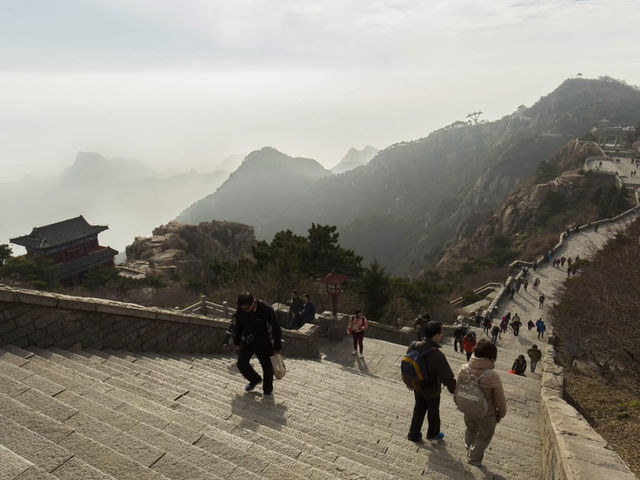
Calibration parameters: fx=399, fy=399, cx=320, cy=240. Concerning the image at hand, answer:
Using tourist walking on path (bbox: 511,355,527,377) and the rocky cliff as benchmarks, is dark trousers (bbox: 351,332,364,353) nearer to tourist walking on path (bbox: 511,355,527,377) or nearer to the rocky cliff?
tourist walking on path (bbox: 511,355,527,377)

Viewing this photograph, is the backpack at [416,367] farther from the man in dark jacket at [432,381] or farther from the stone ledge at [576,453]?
the stone ledge at [576,453]

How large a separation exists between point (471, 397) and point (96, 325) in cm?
464

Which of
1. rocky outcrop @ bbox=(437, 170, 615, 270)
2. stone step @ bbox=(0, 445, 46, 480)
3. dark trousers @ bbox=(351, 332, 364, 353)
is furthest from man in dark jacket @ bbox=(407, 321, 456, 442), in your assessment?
rocky outcrop @ bbox=(437, 170, 615, 270)

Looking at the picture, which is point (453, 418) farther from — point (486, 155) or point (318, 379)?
point (486, 155)

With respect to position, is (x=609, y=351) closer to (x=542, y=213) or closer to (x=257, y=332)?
(x=257, y=332)

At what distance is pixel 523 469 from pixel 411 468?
1361mm

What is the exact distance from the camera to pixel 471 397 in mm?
3488

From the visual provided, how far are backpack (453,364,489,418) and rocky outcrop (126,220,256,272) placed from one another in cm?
3559

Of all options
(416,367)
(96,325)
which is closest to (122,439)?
(416,367)

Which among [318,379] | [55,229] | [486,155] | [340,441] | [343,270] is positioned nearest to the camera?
[340,441]

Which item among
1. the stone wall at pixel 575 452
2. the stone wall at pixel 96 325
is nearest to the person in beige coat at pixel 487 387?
the stone wall at pixel 575 452

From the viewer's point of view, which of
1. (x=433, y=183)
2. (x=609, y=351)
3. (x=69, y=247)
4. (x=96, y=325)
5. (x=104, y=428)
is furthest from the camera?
(x=433, y=183)

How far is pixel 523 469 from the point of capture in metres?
3.98

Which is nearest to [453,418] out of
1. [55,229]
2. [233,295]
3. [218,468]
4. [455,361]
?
[218,468]
